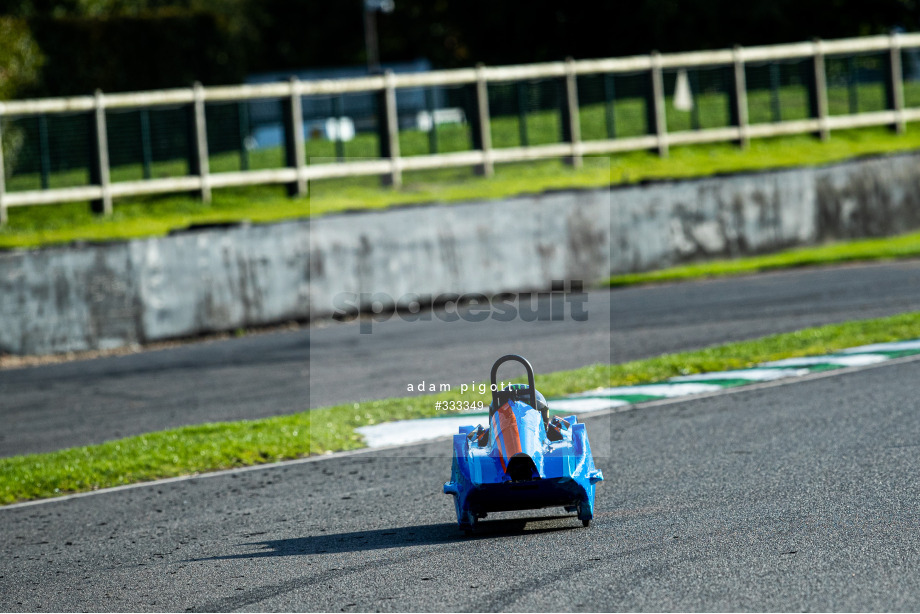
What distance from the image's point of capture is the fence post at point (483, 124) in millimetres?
24594

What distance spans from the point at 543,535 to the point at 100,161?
16.3 metres

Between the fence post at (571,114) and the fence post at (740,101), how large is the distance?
4110mm

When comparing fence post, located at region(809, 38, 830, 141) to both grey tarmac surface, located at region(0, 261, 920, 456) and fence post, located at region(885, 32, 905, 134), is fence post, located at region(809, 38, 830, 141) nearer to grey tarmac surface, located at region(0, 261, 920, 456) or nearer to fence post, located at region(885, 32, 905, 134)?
fence post, located at region(885, 32, 905, 134)

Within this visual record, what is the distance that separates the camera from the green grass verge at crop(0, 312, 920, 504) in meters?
10.4

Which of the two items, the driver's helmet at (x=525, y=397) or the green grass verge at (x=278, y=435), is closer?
the driver's helmet at (x=525, y=397)

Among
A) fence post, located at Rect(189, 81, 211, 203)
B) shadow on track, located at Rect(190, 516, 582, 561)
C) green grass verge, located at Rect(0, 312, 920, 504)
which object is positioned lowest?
shadow on track, located at Rect(190, 516, 582, 561)

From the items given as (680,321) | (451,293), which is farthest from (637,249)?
(680,321)

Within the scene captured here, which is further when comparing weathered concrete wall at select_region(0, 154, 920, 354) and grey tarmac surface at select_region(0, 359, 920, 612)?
weathered concrete wall at select_region(0, 154, 920, 354)

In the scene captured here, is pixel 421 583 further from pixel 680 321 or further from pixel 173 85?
pixel 173 85

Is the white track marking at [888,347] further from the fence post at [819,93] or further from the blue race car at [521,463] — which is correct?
the fence post at [819,93]

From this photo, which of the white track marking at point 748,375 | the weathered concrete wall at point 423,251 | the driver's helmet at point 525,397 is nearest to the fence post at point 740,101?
the weathered concrete wall at point 423,251

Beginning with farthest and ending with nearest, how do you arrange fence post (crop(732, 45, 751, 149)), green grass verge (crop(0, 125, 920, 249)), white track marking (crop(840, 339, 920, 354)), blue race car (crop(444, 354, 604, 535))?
fence post (crop(732, 45, 751, 149)), green grass verge (crop(0, 125, 920, 249)), white track marking (crop(840, 339, 920, 354)), blue race car (crop(444, 354, 604, 535))

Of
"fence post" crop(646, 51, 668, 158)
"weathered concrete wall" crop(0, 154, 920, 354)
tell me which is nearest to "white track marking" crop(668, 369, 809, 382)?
"weathered concrete wall" crop(0, 154, 920, 354)

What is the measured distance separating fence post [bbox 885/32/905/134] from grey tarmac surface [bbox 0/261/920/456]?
1055 centimetres
